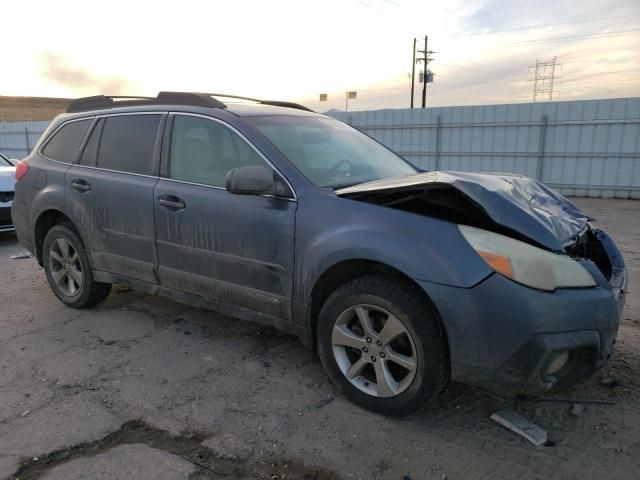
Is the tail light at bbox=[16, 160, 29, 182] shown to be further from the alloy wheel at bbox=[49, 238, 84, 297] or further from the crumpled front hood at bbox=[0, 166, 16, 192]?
the crumpled front hood at bbox=[0, 166, 16, 192]

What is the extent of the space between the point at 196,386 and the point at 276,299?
747 mm

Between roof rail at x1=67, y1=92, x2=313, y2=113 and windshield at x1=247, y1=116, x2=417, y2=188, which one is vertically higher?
roof rail at x1=67, y1=92, x2=313, y2=113

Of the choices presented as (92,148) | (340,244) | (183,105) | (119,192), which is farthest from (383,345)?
(92,148)

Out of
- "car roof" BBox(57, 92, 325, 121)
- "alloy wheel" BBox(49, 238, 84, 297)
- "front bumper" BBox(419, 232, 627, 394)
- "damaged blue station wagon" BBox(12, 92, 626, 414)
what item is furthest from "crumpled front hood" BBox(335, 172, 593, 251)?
"alloy wheel" BBox(49, 238, 84, 297)

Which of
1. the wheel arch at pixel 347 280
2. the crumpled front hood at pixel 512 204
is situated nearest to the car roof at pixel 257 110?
the crumpled front hood at pixel 512 204

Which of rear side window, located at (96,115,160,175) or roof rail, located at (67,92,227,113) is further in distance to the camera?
rear side window, located at (96,115,160,175)

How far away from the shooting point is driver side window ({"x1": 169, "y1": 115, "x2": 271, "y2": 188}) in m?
3.34

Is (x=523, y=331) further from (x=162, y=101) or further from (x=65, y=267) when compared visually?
(x=65, y=267)

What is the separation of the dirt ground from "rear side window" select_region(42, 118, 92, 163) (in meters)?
1.57

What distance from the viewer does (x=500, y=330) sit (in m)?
2.33

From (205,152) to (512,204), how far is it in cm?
209

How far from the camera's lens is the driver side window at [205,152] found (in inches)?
132

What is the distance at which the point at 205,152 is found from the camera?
355 cm

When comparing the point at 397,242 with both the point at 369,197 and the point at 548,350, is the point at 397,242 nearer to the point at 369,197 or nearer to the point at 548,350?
the point at 369,197
